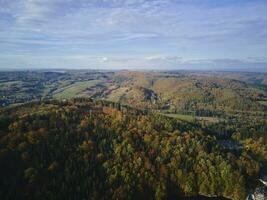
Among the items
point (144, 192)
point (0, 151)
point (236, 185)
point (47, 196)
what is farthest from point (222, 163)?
point (0, 151)

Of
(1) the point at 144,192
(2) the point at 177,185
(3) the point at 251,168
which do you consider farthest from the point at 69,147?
(3) the point at 251,168

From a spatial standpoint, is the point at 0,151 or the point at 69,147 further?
the point at 69,147

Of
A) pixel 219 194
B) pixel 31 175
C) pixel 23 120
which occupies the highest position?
pixel 23 120

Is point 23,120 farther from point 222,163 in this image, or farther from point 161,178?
point 222,163

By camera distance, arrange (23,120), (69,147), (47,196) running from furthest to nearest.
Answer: (23,120) → (69,147) → (47,196)

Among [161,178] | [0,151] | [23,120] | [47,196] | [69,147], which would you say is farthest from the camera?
[23,120]

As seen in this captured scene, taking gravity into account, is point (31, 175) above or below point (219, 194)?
above
